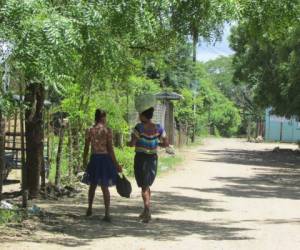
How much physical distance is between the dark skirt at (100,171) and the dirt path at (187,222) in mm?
645

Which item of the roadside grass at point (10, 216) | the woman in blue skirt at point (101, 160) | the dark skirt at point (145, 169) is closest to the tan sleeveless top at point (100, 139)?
the woman in blue skirt at point (101, 160)

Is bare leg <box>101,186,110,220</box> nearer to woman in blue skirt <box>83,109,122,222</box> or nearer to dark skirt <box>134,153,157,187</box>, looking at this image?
woman in blue skirt <box>83,109,122,222</box>

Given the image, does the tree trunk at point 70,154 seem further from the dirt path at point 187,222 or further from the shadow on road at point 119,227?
the shadow on road at point 119,227

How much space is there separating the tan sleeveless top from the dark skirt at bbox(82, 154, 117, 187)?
0.10 meters

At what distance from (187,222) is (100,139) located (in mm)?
2111

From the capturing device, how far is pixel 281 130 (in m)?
74.4

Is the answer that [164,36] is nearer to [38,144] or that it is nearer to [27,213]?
[38,144]

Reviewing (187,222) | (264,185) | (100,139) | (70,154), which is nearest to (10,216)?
(100,139)

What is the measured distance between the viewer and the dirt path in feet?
29.1

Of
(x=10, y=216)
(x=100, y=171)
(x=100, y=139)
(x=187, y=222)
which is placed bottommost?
(x=187, y=222)

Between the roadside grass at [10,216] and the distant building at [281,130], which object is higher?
the distant building at [281,130]

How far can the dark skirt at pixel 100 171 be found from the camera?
1048 centimetres

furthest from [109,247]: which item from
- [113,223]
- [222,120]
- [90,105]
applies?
[222,120]

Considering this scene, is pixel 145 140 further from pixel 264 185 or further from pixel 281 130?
pixel 281 130
